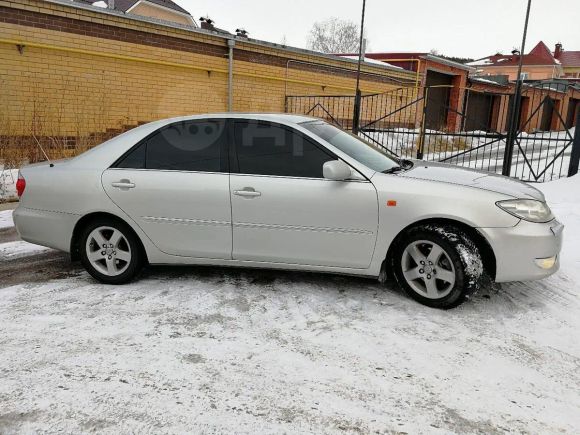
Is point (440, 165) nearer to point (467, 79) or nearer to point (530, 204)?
point (530, 204)

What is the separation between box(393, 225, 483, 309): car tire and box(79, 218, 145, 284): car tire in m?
2.20

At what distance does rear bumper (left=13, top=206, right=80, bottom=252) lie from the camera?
3.95m

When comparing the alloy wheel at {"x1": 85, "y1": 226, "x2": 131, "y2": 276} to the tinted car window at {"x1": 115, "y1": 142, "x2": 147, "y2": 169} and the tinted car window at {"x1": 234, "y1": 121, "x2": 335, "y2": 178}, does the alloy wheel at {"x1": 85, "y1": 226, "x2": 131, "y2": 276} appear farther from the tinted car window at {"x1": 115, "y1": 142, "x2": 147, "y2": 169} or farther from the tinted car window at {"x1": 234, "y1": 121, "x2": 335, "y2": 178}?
the tinted car window at {"x1": 234, "y1": 121, "x2": 335, "y2": 178}

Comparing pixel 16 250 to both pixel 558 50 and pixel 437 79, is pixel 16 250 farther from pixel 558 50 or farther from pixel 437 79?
pixel 558 50

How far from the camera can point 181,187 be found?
12.2 feet

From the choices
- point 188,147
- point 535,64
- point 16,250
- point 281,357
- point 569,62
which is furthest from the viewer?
point 569,62

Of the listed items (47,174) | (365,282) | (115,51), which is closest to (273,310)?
(365,282)

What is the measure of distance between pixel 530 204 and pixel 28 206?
4.20 metres

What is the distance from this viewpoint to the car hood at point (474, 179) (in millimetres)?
3453

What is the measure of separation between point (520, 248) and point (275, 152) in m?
1.97

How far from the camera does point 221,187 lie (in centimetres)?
367

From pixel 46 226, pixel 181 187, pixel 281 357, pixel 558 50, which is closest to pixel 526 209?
pixel 281 357

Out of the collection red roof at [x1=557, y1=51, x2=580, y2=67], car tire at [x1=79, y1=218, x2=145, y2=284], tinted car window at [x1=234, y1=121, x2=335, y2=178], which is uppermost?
red roof at [x1=557, y1=51, x2=580, y2=67]

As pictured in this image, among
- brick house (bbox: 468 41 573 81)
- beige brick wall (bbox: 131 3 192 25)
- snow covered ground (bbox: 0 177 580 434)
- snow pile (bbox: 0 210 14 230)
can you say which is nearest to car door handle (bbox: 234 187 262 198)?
snow covered ground (bbox: 0 177 580 434)
